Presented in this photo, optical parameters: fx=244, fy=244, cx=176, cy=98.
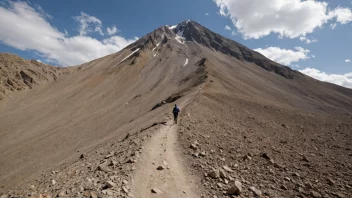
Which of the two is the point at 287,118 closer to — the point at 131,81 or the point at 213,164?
the point at 213,164

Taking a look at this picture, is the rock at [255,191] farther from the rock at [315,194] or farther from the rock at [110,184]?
the rock at [110,184]

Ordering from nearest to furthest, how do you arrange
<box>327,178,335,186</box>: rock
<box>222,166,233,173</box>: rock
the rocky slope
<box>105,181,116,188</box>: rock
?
<box>105,181,116,188</box>: rock, <box>327,178,335,186</box>: rock, <box>222,166,233,173</box>: rock, the rocky slope

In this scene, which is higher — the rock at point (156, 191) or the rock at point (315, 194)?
the rock at point (315, 194)

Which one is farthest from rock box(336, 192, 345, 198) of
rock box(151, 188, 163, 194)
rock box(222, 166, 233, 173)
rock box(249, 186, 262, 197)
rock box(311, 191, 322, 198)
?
rock box(151, 188, 163, 194)

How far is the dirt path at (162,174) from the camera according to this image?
945 cm

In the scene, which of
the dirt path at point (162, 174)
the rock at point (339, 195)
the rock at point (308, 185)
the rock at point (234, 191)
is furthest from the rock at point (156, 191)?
the rock at point (339, 195)

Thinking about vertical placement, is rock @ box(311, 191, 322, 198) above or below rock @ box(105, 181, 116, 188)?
above

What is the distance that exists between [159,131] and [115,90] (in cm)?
6260

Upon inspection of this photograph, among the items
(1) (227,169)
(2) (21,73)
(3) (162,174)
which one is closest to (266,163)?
(1) (227,169)

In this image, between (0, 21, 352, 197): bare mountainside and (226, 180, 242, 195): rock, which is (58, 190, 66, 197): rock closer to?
(0, 21, 352, 197): bare mountainside

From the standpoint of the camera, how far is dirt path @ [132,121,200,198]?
372 inches

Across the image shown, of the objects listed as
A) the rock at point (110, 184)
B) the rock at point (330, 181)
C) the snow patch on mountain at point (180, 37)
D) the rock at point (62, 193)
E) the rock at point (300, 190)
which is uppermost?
the snow patch on mountain at point (180, 37)

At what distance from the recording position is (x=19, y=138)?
4384cm

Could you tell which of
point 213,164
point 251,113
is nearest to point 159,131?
point 213,164
